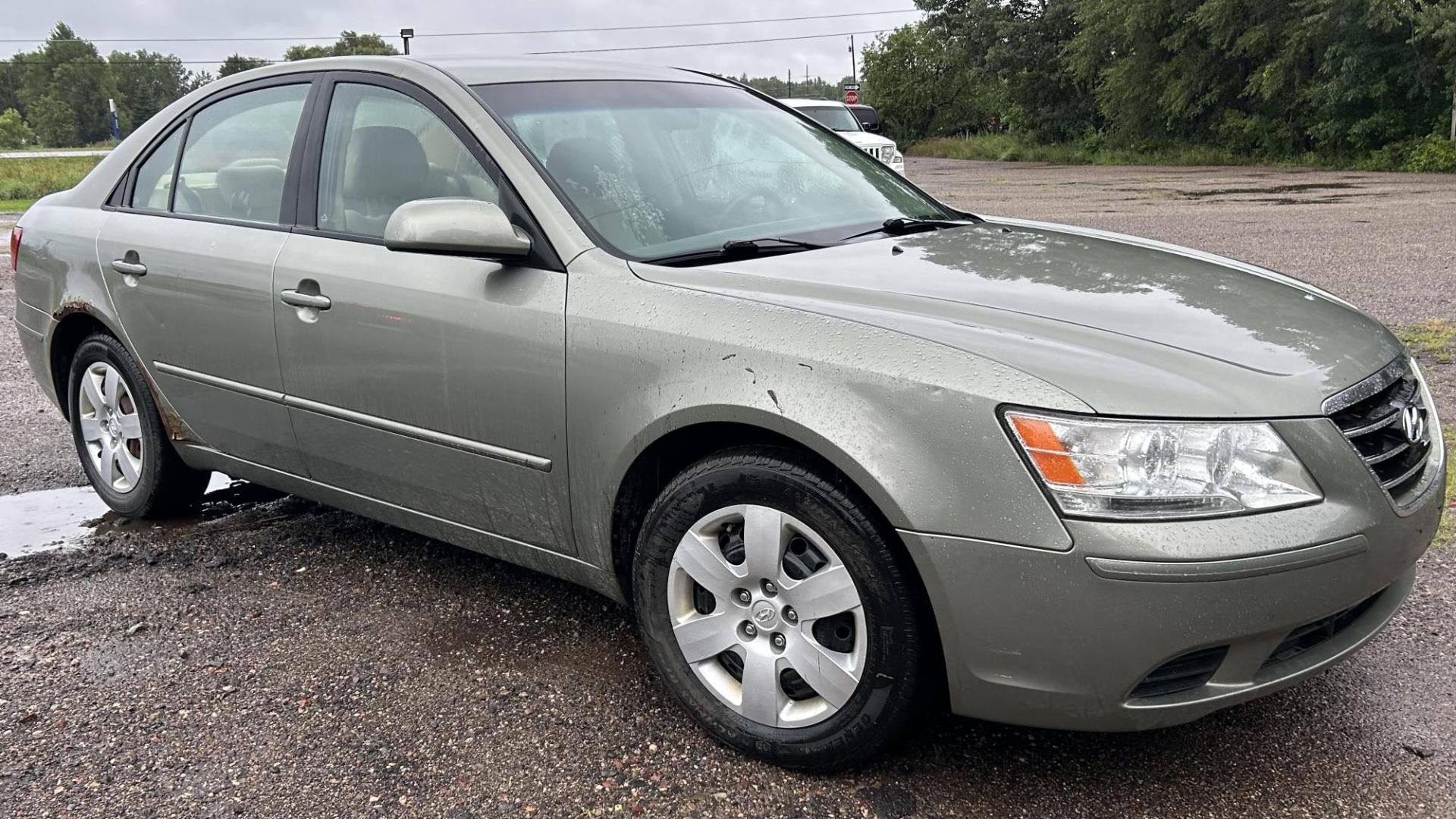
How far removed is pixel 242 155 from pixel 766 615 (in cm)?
240

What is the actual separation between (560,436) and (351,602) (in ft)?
3.85

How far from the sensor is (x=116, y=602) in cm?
350

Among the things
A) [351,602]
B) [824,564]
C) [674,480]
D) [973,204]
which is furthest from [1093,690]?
[973,204]

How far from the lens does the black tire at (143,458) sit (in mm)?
3973

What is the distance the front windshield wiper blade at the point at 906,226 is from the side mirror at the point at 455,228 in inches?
36.0

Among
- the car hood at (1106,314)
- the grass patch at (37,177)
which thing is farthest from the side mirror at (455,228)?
the grass patch at (37,177)

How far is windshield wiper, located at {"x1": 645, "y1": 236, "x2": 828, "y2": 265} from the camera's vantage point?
9.19 ft

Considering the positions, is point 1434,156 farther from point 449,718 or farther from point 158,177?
point 449,718

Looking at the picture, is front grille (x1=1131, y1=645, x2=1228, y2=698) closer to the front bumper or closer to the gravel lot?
the front bumper

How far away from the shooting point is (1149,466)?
205 centimetres

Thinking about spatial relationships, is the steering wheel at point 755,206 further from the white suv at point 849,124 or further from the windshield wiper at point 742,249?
the white suv at point 849,124

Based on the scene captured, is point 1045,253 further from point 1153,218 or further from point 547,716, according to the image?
point 1153,218

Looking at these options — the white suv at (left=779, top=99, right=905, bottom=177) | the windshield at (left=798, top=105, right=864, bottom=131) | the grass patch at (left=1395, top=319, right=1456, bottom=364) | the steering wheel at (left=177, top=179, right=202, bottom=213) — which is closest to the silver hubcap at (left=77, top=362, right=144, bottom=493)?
the steering wheel at (left=177, top=179, right=202, bottom=213)

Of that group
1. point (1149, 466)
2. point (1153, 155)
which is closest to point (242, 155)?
point (1149, 466)
